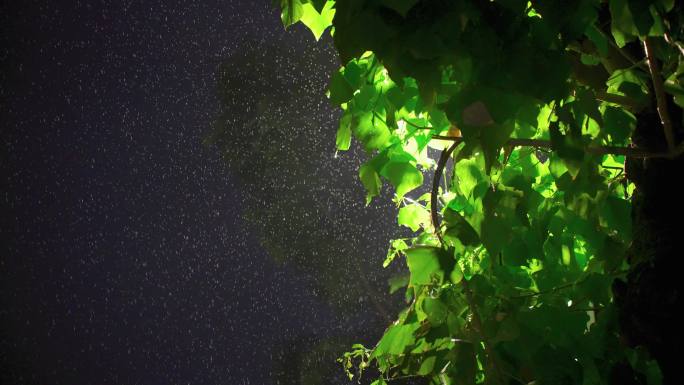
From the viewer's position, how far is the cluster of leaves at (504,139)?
44 centimetres

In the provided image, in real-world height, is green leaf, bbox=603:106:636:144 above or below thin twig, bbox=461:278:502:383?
above

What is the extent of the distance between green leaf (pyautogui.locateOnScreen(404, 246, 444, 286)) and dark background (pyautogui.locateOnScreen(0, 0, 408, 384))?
3852mm

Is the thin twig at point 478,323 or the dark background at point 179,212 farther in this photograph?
the dark background at point 179,212

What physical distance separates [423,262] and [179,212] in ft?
15.4

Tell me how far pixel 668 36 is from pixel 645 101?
10 centimetres

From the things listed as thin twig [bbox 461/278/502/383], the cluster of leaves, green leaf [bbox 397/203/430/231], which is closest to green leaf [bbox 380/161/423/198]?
the cluster of leaves

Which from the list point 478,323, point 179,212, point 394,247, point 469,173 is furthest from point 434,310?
point 179,212

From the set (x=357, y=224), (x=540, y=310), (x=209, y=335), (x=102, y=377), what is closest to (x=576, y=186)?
(x=540, y=310)

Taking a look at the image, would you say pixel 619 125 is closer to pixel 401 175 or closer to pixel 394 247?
pixel 401 175

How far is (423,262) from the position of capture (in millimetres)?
585

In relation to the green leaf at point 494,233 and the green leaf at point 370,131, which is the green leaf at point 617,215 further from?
the green leaf at point 370,131

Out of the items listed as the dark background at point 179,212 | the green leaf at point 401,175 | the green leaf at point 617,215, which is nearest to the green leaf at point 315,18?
the green leaf at point 401,175

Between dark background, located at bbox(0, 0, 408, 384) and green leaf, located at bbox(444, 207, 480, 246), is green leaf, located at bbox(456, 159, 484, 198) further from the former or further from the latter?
dark background, located at bbox(0, 0, 408, 384)

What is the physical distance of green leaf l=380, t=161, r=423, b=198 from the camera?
647 millimetres
